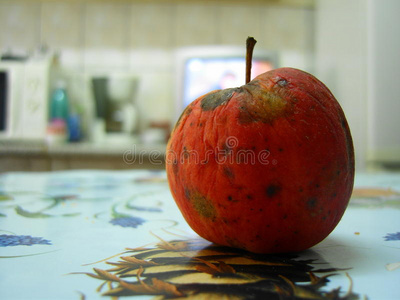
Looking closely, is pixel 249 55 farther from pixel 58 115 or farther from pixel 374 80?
pixel 58 115

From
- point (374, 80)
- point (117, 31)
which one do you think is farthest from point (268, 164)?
point (117, 31)

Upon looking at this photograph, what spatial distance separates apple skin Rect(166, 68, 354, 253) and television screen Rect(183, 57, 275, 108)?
1.99 m

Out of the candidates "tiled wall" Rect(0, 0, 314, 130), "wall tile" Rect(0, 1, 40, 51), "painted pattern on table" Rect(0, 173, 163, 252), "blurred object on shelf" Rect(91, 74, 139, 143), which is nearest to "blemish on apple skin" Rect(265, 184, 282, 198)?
"painted pattern on table" Rect(0, 173, 163, 252)

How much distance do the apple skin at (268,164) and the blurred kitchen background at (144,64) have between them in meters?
1.79

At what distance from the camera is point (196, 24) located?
292 centimetres

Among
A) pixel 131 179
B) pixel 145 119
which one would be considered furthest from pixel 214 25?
pixel 131 179

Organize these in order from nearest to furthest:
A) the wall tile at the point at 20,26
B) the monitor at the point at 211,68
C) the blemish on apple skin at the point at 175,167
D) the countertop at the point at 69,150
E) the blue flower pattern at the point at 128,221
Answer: the blemish on apple skin at the point at 175,167 → the blue flower pattern at the point at 128,221 → the countertop at the point at 69,150 → the monitor at the point at 211,68 → the wall tile at the point at 20,26

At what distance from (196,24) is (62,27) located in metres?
1.08

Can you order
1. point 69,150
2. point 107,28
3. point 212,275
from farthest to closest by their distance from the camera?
point 107,28 < point 69,150 < point 212,275

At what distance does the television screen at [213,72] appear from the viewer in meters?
2.34

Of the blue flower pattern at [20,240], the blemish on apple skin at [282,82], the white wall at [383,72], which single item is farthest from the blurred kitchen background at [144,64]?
the blemish on apple skin at [282,82]

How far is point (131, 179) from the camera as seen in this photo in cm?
111

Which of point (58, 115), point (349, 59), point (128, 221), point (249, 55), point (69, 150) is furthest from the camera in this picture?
point (58, 115)

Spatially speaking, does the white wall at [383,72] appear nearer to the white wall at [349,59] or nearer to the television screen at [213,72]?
the white wall at [349,59]
